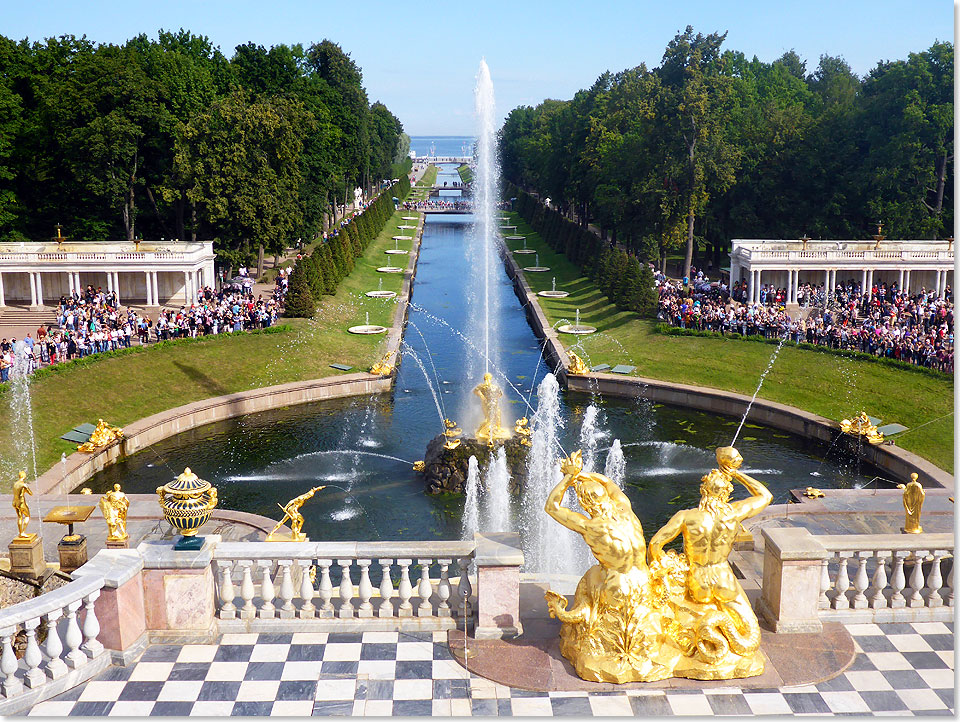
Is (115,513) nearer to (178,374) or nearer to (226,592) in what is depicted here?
(226,592)

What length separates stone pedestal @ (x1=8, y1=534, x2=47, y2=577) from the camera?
55.3 ft

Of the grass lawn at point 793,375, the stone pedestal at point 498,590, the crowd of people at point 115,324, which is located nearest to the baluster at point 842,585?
the stone pedestal at point 498,590

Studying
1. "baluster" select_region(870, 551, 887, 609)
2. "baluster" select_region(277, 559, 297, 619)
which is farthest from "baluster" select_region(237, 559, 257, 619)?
"baluster" select_region(870, 551, 887, 609)

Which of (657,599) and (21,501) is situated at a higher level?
(657,599)

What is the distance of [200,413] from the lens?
32531mm

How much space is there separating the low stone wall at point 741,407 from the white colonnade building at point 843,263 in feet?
55.3

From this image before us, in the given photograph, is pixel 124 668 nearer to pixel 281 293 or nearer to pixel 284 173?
pixel 281 293

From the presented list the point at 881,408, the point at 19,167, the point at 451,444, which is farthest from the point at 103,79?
the point at 881,408

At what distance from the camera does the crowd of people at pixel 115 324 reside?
3588 cm

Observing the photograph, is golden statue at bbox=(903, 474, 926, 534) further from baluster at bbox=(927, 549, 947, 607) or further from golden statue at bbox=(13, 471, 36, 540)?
golden statue at bbox=(13, 471, 36, 540)

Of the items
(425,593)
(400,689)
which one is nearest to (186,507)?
(425,593)

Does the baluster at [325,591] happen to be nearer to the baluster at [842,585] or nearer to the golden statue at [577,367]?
the baluster at [842,585]

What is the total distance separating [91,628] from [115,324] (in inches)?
1262

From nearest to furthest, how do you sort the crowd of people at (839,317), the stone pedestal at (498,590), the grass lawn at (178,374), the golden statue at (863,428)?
1. the stone pedestal at (498,590)
2. the golden statue at (863,428)
3. the grass lawn at (178,374)
4. the crowd of people at (839,317)
